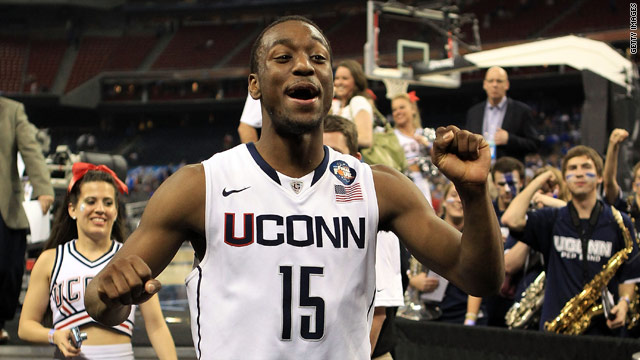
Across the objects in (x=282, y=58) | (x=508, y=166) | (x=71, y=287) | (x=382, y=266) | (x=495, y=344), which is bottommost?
(x=495, y=344)

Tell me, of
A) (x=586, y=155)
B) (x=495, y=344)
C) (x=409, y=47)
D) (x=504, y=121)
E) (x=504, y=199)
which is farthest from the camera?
(x=409, y=47)

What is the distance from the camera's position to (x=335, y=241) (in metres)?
1.99

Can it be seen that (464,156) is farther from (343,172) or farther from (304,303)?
(304,303)

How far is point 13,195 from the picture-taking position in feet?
17.7

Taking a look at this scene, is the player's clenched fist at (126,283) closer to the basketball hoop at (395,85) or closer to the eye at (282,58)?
the eye at (282,58)

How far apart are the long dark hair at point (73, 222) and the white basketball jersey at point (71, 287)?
0.22 m

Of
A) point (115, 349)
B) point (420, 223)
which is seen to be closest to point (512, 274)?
point (115, 349)

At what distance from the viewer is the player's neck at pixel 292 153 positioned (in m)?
2.13

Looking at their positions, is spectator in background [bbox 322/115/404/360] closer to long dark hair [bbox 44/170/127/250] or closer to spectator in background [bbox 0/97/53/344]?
long dark hair [bbox 44/170/127/250]

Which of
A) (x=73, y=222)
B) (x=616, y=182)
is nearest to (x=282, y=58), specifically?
(x=73, y=222)

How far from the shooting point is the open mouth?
79.7 inches

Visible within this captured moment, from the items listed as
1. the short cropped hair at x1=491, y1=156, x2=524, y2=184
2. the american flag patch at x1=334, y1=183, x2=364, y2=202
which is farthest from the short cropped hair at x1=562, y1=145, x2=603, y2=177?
the american flag patch at x1=334, y1=183, x2=364, y2=202

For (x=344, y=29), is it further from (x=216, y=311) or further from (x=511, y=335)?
(x=216, y=311)

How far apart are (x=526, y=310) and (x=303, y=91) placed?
3.50 meters
